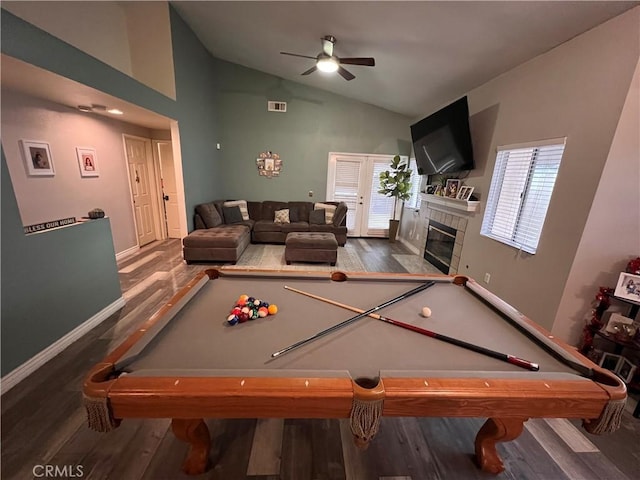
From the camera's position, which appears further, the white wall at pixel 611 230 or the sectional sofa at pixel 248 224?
the sectional sofa at pixel 248 224

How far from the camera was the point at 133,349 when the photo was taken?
109 cm

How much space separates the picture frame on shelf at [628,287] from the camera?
1957 millimetres

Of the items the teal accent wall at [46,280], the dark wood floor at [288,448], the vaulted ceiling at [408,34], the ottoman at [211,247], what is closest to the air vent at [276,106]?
the vaulted ceiling at [408,34]

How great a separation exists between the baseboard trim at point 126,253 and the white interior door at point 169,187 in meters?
1.00

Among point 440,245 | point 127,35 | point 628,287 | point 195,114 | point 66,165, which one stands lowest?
point 440,245

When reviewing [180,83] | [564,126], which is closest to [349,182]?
[180,83]

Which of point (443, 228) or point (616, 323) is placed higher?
point (443, 228)

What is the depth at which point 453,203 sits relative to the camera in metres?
4.00

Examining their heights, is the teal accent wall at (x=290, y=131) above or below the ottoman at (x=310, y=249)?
above

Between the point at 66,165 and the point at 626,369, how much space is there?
632cm

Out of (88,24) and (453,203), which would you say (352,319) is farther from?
(88,24)

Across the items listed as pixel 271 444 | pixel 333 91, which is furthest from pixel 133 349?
pixel 333 91

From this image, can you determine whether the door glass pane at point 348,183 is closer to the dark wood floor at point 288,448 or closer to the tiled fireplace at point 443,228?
the tiled fireplace at point 443,228

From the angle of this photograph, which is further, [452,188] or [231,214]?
[231,214]
